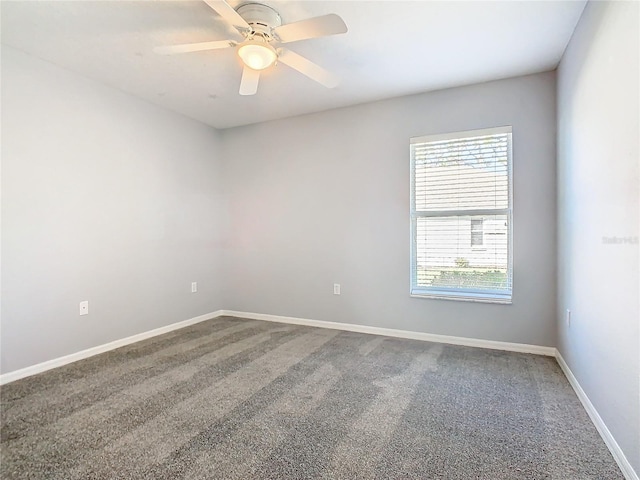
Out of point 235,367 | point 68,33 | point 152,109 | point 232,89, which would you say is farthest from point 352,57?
point 235,367

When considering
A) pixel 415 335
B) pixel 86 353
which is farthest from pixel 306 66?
pixel 86 353

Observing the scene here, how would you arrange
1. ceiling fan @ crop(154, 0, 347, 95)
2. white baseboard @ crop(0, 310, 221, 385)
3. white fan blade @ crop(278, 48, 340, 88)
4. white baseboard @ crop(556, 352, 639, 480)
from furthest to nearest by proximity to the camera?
white baseboard @ crop(0, 310, 221, 385) → white fan blade @ crop(278, 48, 340, 88) → ceiling fan @ crop(154, 0, 347, 95) → white baseboard @ crop(556, 352, 639, 480)

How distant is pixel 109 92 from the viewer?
3.11m

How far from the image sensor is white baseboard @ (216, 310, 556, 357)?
2945 millimetres

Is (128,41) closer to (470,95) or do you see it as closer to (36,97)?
(36,97)

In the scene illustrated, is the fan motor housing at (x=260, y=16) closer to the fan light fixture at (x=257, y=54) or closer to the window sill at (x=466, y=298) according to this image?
the fan light fixture at (x=257, y=54)

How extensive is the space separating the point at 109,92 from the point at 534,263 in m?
4.19

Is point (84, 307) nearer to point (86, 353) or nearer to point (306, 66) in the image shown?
point (86, 353)

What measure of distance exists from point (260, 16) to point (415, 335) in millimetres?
3002

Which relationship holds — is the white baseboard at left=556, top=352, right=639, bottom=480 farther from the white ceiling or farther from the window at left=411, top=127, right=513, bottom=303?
the white ceiling

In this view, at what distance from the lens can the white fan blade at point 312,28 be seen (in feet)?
5.53

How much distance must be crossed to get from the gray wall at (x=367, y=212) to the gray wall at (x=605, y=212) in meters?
0.42

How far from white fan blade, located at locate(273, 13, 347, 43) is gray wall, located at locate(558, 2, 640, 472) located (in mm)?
1285

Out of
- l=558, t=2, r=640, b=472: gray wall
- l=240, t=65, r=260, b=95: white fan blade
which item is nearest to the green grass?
l=558, t=2, r=640, b=472: gray wall
